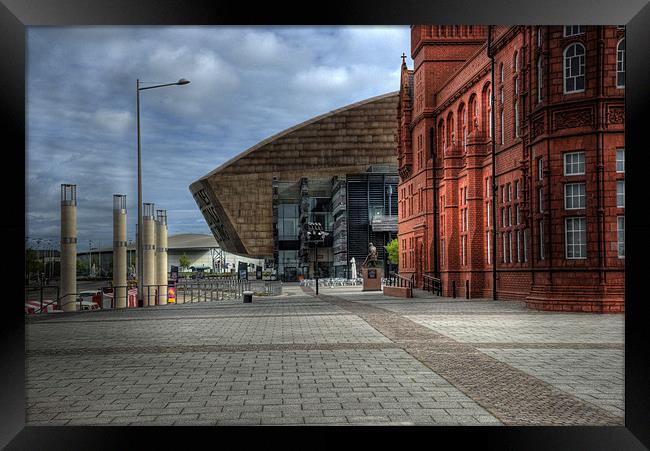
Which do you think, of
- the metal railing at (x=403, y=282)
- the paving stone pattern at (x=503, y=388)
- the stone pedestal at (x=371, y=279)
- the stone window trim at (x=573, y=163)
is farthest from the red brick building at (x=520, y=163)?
the paving stone pattern at (x=503, y=388)

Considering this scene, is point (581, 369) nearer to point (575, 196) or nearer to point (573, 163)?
point (575, 196)

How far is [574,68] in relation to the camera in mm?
22359

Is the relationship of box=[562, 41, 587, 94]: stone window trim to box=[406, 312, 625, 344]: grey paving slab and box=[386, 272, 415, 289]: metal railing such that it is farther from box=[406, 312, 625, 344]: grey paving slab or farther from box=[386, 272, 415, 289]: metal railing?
box=[386, 272, 415, 289]: metal railing

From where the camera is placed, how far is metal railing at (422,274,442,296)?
38.0 metres

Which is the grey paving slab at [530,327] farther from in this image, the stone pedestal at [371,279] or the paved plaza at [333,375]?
the stone pedestal at [371,279]

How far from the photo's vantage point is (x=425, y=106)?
139ft

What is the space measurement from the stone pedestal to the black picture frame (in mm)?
42479

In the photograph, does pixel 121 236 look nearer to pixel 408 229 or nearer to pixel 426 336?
pixel 408 229

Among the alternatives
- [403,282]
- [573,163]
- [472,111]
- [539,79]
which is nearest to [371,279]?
[403,282]

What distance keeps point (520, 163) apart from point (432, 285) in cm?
1561

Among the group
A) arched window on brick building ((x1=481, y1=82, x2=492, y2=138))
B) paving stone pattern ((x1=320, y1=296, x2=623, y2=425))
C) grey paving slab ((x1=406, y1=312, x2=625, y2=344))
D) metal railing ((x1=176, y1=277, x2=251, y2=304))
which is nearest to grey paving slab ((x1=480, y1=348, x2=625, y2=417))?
paving stone pattern ((x1=320, y1=296, x2=623, y2=425))
